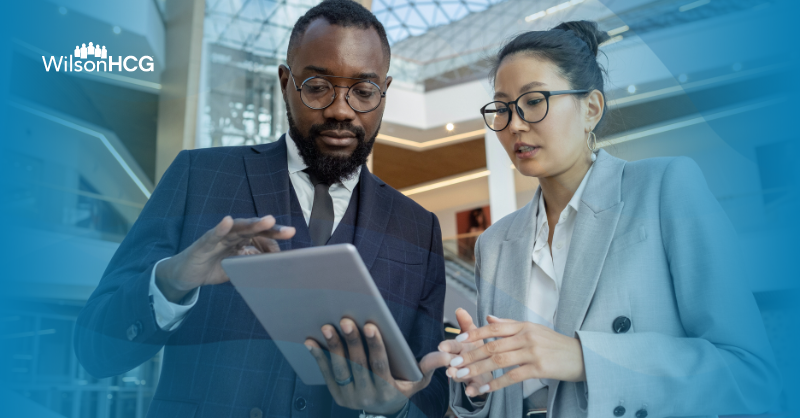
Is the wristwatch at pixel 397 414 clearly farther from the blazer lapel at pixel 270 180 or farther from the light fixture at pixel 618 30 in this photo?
the light fixture at pixel 618 30

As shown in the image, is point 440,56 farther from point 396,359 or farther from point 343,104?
point 396,359

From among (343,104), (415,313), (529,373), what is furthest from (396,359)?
(343,104)

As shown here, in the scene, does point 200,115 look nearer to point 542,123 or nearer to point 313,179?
point 313,179

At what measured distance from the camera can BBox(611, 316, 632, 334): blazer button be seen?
1134 mm

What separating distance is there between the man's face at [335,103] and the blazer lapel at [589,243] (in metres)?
0.57

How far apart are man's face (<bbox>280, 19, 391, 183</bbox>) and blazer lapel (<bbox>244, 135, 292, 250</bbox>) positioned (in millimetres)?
70

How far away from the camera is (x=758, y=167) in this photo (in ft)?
2.41

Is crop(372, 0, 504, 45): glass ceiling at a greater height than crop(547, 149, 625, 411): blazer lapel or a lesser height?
greater

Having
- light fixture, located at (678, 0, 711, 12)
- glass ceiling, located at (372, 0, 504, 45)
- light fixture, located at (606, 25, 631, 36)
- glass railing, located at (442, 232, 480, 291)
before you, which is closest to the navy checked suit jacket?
glass ceiling, located at (372, 0, 504, 45)

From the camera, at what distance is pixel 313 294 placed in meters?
0.91

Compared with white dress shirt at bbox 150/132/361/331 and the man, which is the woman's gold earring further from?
white dress shirt at bbox 150/132/361/331

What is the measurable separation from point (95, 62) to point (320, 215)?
60 cm

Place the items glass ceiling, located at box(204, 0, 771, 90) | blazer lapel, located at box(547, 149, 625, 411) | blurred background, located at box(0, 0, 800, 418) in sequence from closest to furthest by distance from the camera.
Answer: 1. blurred background, located at box(0, 0, 800, 418)
2. glass ceiling, located at box(204, 0, 771, 90)
3. blazer lapel, located at box(547, 149, 625, 411)

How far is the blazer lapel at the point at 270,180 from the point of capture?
1.31m
